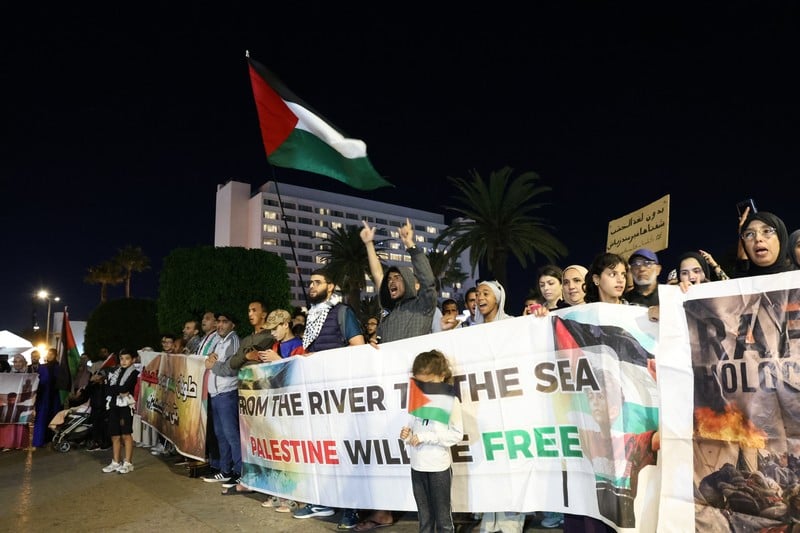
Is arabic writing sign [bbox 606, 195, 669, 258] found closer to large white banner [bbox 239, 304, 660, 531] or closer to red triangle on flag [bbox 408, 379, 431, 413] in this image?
large white banner [bbox 239, 304, 660, 531]

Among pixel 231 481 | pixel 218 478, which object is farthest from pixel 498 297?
pixel 218 478

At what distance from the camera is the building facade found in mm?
110312

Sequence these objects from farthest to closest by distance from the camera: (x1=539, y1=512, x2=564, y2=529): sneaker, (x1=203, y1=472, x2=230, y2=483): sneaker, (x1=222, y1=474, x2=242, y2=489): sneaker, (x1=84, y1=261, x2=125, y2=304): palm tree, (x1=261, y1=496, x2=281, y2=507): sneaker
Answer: (x1=84, y1=261, x2=125, y2=304): palm tree → (x1=203, y1=472, x2=230, y2=483): sneaker → (x1=222, y1=474, x2=242, y2=489): sneaker → (x1=261, y1=496, x2=281, y2=507): sneaker → (x1=539, y1=512, x2=564, y2=529): sneaker

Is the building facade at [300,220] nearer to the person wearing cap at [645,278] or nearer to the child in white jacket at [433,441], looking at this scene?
the person wearing cap at [645,278]

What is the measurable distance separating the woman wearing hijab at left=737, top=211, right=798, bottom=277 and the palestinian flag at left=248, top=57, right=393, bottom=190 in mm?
4557

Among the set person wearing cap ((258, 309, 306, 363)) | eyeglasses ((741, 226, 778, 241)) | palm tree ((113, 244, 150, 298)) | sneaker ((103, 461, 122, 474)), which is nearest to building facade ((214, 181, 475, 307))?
palm tree ((113, 244, 150, 298))

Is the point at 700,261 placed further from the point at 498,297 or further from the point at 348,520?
the point at 348,520

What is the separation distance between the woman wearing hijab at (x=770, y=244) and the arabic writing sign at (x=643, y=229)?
15.6ft

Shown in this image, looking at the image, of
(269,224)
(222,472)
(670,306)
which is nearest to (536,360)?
(670,306)

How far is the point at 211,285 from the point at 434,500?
1472 cm

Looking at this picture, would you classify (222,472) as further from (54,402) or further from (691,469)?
(54,402)

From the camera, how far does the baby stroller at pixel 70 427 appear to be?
36.2 ft

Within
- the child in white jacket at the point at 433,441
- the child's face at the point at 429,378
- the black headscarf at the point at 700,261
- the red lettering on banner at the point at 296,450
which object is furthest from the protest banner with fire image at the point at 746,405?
the red lettering on banner at the point at 296,450

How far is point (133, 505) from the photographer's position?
245 inches
